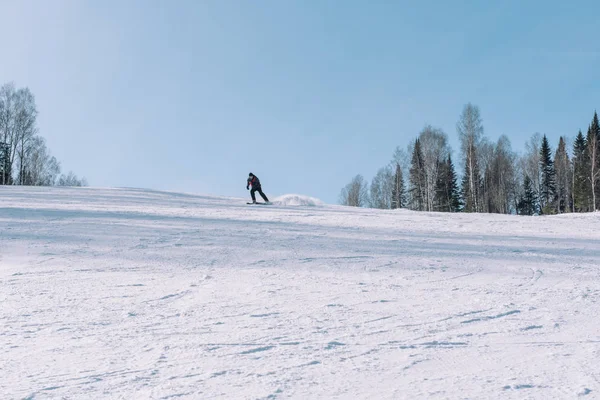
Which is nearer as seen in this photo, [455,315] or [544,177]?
[455,315]

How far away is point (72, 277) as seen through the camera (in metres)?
5.96

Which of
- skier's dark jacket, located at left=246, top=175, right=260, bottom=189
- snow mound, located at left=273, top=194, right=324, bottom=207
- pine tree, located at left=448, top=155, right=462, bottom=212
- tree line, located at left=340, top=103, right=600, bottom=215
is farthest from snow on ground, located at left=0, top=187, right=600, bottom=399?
pine tree, located at left=448, top=155, right=462, bottom=212

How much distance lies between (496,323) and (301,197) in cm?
1793

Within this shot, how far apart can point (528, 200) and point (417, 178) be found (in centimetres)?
1706

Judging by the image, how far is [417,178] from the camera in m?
48.8

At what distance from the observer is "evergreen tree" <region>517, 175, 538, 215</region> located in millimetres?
55062

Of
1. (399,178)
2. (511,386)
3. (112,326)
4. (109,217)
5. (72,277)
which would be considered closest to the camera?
(511,386)

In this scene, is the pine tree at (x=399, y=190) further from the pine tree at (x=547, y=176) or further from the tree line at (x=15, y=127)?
the tree line at (x=15, y=127)

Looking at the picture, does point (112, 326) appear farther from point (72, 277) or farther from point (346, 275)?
point (346, 275)

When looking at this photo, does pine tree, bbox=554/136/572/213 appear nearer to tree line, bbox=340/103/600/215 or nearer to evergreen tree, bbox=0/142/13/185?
tree line, bbox=340/103/600/215

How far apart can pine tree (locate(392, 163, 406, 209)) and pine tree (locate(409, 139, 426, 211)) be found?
1.46 meters

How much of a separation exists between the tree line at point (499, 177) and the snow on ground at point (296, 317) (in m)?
36.4

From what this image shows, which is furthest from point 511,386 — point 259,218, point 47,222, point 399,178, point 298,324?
point 399,178

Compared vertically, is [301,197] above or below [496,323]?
above
